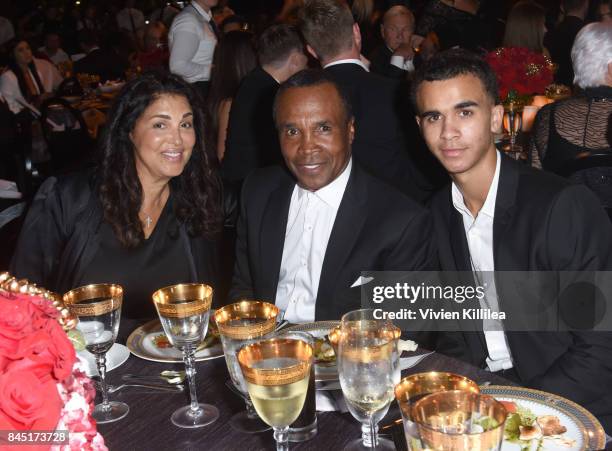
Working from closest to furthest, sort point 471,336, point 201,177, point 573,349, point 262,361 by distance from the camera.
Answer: point 262,361
point 573,349
point 471,336
point 201,177

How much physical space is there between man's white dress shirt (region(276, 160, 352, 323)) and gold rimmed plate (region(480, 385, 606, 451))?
1.10 meters

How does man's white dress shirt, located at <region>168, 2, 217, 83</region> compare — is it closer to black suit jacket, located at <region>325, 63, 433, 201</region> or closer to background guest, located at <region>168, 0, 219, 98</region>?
background guest, located at <region>168, 0, 219, 98</region>

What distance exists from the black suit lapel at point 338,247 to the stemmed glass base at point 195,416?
901 millimetres

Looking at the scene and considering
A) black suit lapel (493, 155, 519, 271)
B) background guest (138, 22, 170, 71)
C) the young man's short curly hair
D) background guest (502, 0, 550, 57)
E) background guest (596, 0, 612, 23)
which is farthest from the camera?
background guest (138, 22, 170, 71)

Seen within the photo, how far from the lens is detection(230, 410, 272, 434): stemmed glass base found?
1427 mm

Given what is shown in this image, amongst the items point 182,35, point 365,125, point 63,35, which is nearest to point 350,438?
point 365,125

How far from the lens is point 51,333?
0.99 meters

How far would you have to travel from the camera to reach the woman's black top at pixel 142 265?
8.67ft

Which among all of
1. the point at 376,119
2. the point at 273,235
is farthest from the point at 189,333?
the point at 376,119

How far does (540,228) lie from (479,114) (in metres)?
0.45

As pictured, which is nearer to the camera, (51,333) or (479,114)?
(51,333)

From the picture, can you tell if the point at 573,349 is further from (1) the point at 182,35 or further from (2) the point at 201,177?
(1) the point at 182,35

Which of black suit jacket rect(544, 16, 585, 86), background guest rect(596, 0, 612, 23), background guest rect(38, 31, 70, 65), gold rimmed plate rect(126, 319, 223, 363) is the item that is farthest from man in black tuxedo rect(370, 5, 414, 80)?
background guest rect(38, 31, 70, 65)

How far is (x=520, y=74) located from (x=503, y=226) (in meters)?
2.52
